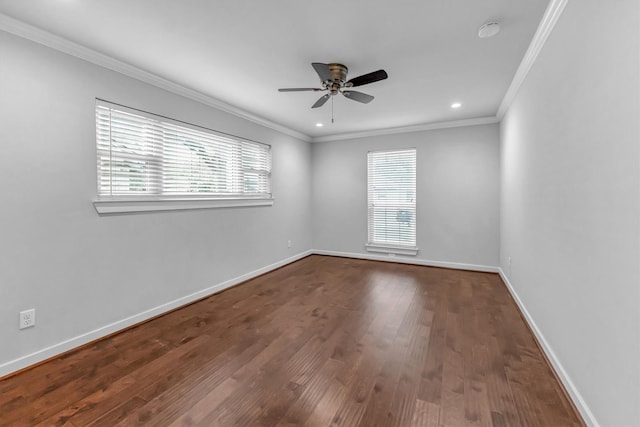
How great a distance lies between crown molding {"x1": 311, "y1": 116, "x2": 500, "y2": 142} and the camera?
452 cm

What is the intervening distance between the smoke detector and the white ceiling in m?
0.04

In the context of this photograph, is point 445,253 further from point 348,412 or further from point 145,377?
point 145,377

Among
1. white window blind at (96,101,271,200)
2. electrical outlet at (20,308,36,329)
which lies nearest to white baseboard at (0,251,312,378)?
electrical outlet at (20,308,36,329)

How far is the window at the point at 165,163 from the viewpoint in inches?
103

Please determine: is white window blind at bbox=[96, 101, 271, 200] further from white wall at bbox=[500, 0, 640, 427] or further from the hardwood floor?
white wall at bbox=[500, 0, 640, 427]

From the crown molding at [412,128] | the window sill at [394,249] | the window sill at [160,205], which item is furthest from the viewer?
the window sill at [394,249]

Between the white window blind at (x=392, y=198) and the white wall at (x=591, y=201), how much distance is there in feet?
8.94

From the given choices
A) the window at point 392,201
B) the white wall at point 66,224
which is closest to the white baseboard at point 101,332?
the white wall at point 66,224

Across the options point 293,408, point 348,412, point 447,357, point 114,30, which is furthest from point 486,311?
point 114,30

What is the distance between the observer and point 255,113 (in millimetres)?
4234

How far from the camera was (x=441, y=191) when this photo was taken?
192 inches

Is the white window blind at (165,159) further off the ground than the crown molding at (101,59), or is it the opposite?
the crown molding at (101,59)

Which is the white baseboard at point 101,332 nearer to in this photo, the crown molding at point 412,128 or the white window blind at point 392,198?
the white window blind at point 392,198

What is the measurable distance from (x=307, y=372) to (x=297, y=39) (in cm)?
260
